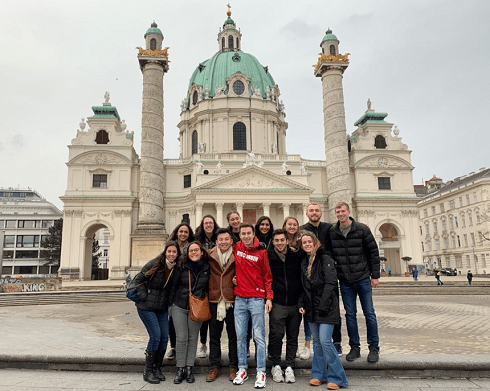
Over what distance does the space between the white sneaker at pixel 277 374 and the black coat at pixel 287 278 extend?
2.71 feet

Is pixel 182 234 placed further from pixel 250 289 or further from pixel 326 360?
pixel 326 360

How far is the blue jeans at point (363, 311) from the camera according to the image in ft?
18.6

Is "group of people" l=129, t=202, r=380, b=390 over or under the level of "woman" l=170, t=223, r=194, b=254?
under

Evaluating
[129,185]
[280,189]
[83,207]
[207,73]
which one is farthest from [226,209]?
[207,73]

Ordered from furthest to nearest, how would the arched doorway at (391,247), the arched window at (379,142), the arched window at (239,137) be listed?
the arched window at (239,137)
the arched window at (379,142)
the arched doorway at (391,247)

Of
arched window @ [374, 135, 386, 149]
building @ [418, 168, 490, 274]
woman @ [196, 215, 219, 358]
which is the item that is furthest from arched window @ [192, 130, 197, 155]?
woman @ [196, 215, 219, 358]

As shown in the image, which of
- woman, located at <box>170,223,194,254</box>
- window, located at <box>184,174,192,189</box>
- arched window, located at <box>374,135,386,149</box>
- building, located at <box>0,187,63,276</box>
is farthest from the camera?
building, located at <box>0,187,63,276</box>

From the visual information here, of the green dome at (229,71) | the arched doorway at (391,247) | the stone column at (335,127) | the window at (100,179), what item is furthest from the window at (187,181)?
the arched doorway at (391,247)

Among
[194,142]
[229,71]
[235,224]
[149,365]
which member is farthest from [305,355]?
[229,71]

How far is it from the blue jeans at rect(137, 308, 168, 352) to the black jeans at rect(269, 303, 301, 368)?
1474 mm

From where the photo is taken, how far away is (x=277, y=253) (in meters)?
5.51

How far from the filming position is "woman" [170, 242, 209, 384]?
539 centimetres

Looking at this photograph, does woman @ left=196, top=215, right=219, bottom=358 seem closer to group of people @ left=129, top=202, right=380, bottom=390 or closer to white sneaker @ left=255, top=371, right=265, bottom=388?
group of people @ left=129, top=202, right=380, bottom=390

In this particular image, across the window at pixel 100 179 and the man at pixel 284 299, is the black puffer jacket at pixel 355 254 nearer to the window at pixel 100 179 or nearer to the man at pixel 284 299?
the man at pixel 284 299
